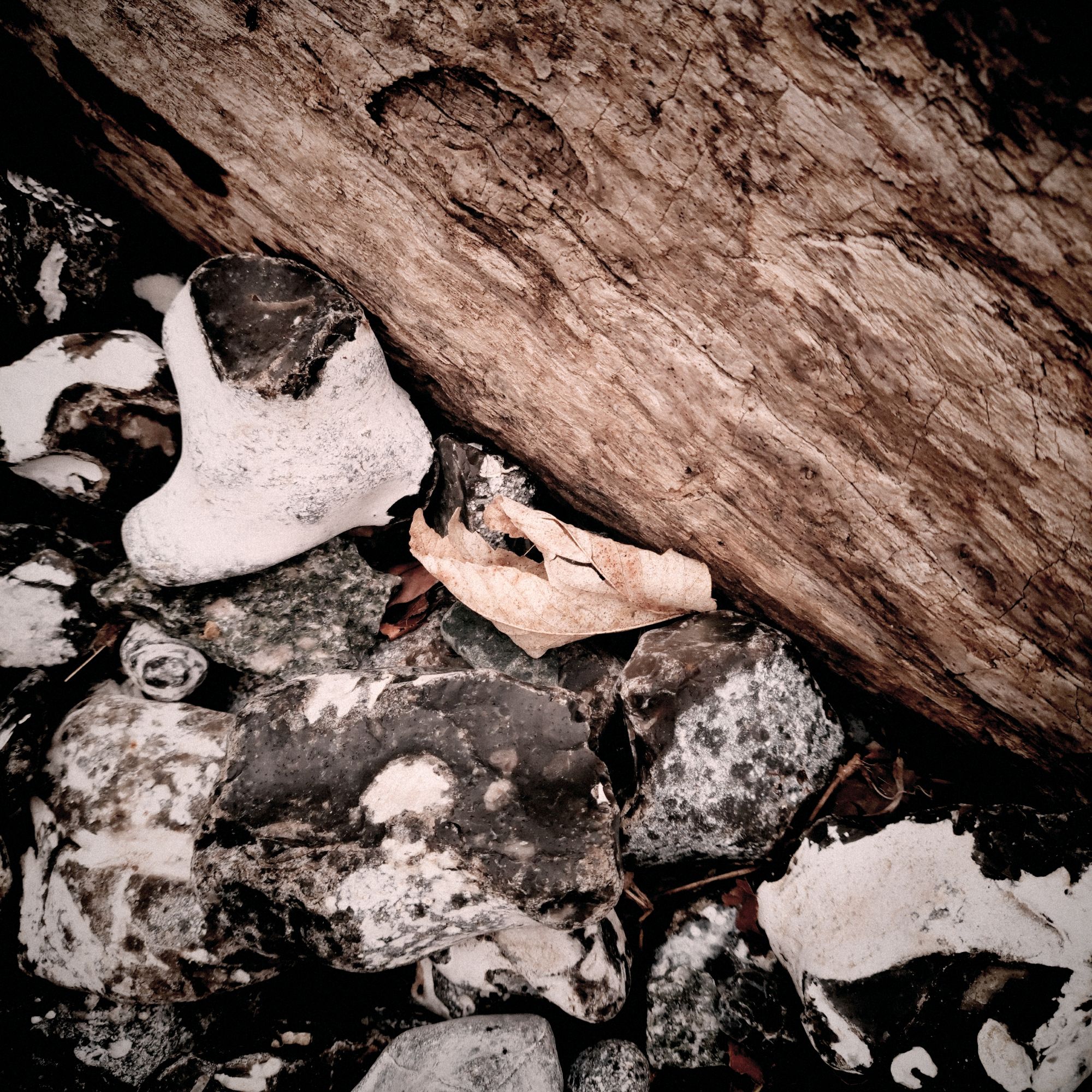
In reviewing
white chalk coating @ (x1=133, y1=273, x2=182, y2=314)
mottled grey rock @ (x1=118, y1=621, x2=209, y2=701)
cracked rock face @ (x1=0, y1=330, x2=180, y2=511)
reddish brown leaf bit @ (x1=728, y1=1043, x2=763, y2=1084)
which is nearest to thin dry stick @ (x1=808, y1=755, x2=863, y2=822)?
reddish brown leaf bit @ (x1=728, y1=1043, x2=763, y2=1084)

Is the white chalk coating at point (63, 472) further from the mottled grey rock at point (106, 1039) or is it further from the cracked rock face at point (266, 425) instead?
the mottled grey rock at point (106, 1039)

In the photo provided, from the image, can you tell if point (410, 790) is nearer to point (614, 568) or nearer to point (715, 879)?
point (614, 568)

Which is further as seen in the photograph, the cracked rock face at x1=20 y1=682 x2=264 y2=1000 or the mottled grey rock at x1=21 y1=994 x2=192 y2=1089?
the mottled grey rock at x1=21 y1=994 x2=192 y2=1089

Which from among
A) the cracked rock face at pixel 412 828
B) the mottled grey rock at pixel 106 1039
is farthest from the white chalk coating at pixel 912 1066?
the mottled grey rock at pixel 106 1039

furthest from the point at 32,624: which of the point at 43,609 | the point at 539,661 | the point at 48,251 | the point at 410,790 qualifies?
the point at 539,661

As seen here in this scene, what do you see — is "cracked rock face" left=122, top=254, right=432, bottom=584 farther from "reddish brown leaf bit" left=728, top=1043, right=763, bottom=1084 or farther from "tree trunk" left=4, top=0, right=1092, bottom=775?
"reddish brown leaf bit" left=728, top=1043, right=763, bottom=1084

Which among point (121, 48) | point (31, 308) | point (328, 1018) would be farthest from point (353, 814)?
point (121, 48)
